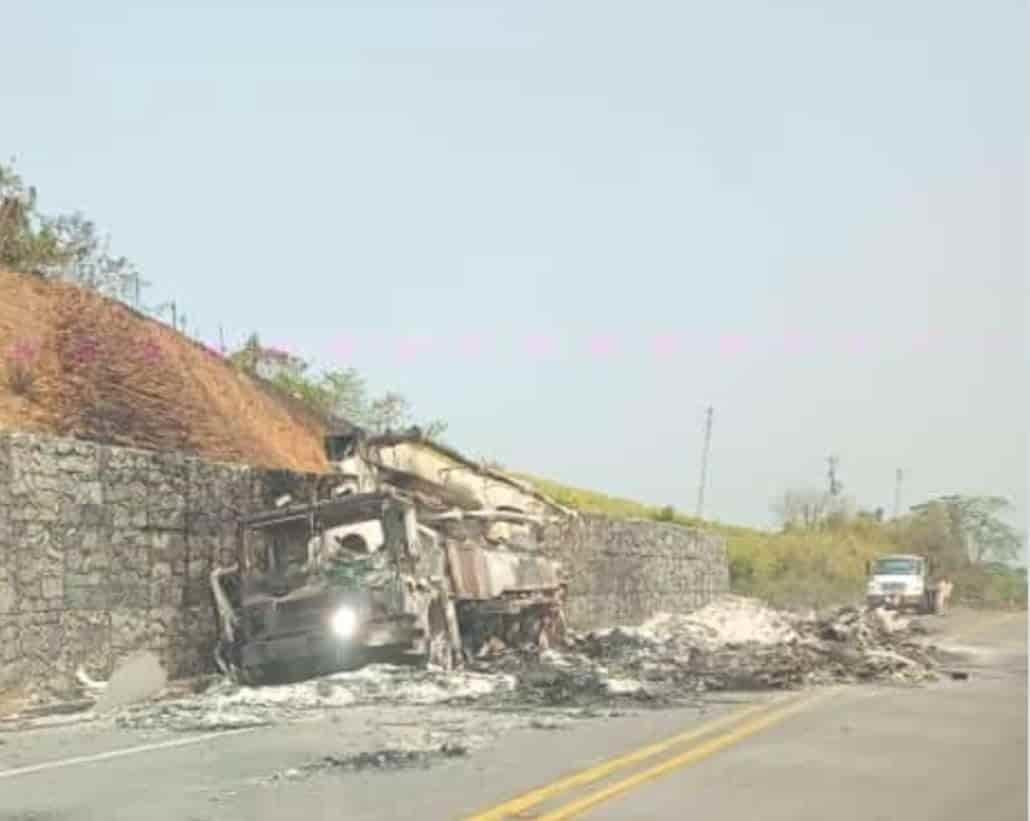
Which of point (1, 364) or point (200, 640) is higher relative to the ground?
point (1, 364)

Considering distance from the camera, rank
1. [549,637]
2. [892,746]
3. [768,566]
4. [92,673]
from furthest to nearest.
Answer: [768,566]
[549,637]
[92,673]
[892,746]

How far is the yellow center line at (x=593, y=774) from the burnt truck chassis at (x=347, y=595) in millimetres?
5156

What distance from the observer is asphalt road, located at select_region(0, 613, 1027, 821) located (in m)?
9.73

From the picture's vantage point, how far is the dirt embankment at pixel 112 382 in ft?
86.9

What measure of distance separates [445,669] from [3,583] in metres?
5.33

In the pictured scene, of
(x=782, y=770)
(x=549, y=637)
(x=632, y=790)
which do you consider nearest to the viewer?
(x=632, y=790)

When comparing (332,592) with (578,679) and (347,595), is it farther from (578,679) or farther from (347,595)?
(578,679)

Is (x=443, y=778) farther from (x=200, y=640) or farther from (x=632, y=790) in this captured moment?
(x=200, y=640)

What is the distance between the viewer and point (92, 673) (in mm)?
19438

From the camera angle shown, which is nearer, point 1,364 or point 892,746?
point 892,746

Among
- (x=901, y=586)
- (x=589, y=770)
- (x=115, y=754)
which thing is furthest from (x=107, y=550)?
(x=901, y=586)

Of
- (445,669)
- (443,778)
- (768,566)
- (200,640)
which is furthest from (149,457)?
(768,566)

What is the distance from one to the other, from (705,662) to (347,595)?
213 inches

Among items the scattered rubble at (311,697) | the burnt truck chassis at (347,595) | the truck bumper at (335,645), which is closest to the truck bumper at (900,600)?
the burnt truck chassis at (347,595)
